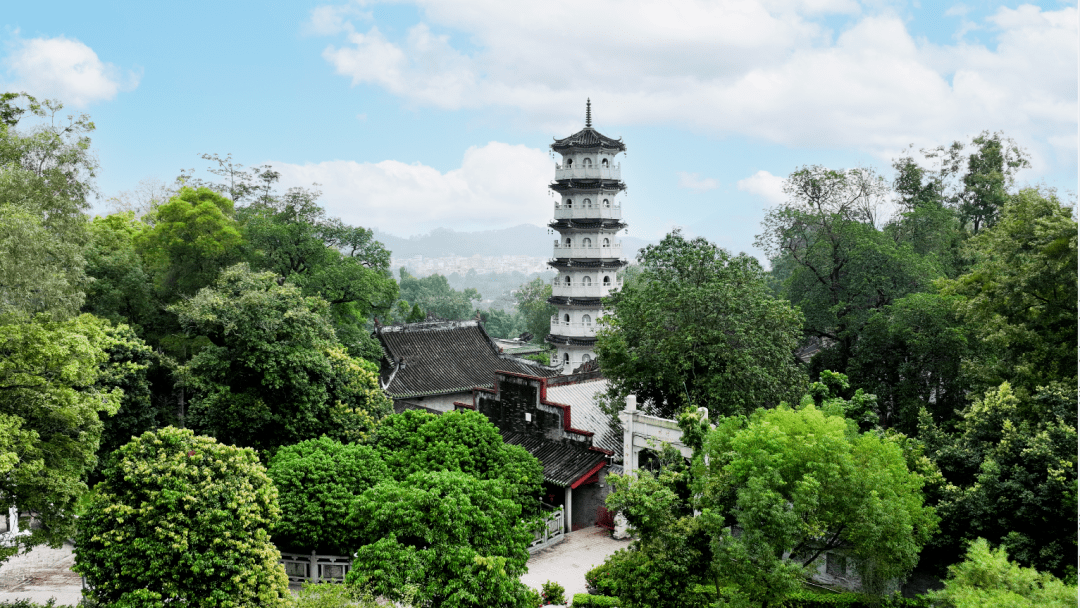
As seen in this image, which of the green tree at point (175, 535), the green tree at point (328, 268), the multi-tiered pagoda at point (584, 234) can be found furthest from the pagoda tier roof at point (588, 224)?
the green tree at point (175, 535)

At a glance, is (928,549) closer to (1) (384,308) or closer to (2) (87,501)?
(2) (87,501)

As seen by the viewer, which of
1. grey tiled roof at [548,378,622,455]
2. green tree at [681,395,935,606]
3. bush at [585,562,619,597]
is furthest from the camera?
grey tiled roof at [548,378,622,455]

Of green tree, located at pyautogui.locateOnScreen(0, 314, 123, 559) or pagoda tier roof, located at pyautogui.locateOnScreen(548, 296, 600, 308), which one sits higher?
pagoda tier roof, located at pyautogui.locateOnScreen(548, 296, 600, 308)

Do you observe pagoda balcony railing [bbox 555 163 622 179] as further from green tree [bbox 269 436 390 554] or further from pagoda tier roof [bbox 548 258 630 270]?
green tree [bbox 269 436 390 554]

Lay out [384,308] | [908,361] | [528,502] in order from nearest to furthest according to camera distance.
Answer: [528,502], [908,361], [384,308]

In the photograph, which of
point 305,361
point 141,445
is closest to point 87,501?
point 141,445

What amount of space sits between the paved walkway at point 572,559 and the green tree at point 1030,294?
1017 cm

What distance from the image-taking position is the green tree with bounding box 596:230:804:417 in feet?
70.3

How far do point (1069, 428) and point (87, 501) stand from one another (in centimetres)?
1835

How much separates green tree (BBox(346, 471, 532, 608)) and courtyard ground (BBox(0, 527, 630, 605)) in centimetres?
419

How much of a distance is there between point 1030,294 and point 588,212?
77.9ft

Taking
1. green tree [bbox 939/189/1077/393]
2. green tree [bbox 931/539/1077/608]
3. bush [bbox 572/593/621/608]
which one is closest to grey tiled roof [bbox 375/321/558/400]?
bush [bbox 572/593/621/608]

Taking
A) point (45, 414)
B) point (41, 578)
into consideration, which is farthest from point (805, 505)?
point (41, 578)

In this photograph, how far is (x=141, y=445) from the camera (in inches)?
581
